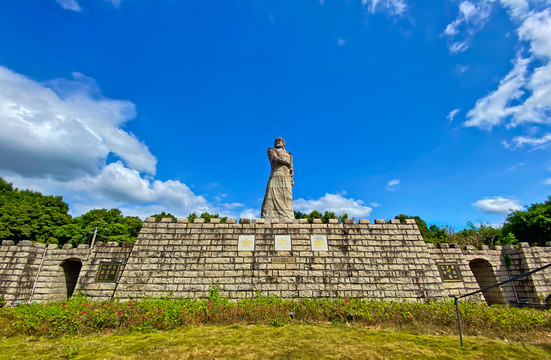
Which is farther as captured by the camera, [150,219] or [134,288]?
[150,219]

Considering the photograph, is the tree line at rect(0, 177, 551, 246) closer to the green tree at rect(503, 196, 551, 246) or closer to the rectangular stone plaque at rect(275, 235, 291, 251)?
the green tree at rect(503, 196, 551, 246)

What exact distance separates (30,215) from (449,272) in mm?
35798

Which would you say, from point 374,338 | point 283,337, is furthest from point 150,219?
point 374,338

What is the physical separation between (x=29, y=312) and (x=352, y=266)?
423 inches

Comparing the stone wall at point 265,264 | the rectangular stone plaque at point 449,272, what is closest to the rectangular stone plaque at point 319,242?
the stone wall at point 265,264

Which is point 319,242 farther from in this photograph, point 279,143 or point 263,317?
point 279,143

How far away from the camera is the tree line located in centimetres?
2164

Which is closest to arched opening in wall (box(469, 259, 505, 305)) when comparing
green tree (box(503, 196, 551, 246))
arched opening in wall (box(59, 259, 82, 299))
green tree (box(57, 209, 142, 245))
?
green tree (box(503, 196, 551, 246))

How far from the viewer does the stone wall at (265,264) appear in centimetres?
950

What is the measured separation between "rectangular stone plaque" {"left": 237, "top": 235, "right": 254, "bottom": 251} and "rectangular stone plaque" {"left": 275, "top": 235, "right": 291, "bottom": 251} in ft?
3.41

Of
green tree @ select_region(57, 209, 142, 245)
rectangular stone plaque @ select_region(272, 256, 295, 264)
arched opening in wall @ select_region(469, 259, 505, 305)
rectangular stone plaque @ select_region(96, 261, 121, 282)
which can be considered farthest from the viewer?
green tree @ select_region(57, 209, 142, 245)

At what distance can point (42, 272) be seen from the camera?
37.6ft

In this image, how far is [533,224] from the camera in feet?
69.5

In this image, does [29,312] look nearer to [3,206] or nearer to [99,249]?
[99,249]
